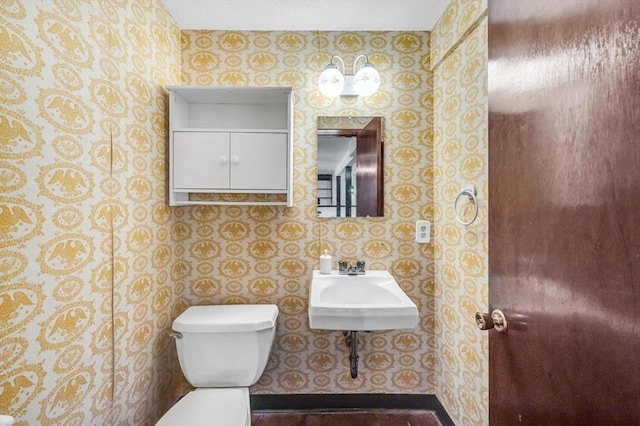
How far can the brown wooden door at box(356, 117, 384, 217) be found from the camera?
68.2 inches

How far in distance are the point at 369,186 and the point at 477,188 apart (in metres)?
0.61

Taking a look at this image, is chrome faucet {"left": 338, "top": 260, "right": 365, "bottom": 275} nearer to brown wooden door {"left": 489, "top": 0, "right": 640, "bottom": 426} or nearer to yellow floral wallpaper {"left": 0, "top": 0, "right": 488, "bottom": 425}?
yellow floral wallpaper {"left": 0, "top": 0, "right": 488, "bottom": 425}

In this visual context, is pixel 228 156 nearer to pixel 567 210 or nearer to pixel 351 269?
pixel 351 269

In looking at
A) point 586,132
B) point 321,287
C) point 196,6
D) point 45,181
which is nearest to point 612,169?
point 586,132

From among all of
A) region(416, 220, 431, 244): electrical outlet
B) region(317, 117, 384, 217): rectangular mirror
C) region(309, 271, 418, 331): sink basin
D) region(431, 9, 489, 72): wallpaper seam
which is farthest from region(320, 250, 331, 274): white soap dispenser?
region(431, 9, 489, 72): wallpaper seam

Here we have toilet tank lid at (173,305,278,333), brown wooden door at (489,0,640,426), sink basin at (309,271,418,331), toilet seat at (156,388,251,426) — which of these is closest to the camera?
brown wooden door at (489,0,640,426)

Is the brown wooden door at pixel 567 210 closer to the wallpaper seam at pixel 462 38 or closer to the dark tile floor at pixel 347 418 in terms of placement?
the wallpaper seam at pixel 462 38

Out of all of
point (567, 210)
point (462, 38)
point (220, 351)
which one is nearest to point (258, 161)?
point (220, 351)

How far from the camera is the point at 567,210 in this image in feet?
1.78

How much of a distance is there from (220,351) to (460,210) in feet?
4.48

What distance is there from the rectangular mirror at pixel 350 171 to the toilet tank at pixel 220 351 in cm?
77

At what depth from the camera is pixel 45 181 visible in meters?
0.88

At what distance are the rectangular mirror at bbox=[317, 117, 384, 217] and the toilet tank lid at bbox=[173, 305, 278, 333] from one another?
651mm

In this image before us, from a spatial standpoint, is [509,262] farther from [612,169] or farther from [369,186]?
[369,186]
